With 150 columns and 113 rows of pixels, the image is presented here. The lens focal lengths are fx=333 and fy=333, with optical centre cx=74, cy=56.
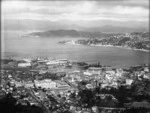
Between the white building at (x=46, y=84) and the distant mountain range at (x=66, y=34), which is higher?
the distant mountain range at (x=66, y=34)

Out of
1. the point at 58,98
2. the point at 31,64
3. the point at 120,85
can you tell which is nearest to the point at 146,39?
A: the point at 31,64

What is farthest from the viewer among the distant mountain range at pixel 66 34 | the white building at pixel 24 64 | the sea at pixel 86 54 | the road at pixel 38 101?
the distant mountain range at pixel 66 34

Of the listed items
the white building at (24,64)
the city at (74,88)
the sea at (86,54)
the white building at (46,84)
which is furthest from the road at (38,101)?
the sea at (86,54)

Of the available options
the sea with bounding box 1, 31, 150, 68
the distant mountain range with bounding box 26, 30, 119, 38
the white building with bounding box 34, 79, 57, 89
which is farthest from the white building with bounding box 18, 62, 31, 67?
the distant mountain range with bounding box 26, 30, 119, 38

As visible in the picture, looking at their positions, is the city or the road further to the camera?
the city

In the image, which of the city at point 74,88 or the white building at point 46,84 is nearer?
the city at point 74,88

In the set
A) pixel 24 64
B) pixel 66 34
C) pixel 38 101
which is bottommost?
pixel 38 101

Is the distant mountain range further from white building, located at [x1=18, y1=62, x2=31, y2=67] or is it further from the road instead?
the road

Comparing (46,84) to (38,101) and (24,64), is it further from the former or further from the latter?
(24,64)

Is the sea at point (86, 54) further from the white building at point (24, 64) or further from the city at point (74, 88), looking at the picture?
the city at point (74, 88)

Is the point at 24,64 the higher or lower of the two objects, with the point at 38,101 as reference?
higher

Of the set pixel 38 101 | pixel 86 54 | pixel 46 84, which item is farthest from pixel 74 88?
pixel 86 54

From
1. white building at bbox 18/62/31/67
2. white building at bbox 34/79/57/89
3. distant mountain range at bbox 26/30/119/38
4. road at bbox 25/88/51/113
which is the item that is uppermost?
distant mountain range at bbox 26/30/119/38
